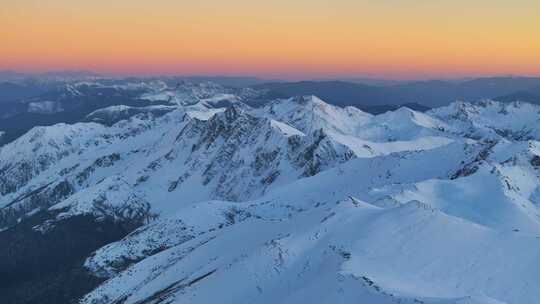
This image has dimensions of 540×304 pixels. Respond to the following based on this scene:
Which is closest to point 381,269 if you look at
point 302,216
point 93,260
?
point 302,216

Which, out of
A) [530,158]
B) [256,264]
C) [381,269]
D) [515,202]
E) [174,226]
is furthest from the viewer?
[174,226]

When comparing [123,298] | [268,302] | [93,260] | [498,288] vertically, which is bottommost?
[93,260]

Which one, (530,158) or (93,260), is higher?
(530,158)

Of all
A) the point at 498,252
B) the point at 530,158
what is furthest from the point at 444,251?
the point at 530,158

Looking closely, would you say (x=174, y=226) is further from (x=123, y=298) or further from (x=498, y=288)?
(x=498, y=288)

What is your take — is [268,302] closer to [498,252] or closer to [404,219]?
[404,219]

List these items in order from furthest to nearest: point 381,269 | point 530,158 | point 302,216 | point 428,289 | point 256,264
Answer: point 530,158, point 302,216, point 256,264, point 381,269, point 428,289

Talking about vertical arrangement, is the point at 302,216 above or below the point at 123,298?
above

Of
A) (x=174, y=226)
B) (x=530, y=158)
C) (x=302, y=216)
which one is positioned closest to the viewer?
(x=302, y=216)

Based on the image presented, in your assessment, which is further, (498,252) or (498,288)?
(498,252)
